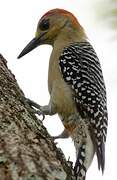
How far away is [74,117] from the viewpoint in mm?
5316

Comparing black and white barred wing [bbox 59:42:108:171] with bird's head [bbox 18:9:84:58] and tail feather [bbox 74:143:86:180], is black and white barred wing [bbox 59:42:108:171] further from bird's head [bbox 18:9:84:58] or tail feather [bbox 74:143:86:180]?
bird's head [bbox 18:9:84:58]

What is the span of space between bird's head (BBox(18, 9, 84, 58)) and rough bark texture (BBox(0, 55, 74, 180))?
296 centimetres

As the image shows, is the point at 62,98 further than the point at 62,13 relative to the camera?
No

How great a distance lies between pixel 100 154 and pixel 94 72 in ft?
3.93

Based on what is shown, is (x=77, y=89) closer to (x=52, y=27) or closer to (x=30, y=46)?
(x=30, y=46)

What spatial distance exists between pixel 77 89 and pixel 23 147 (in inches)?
112

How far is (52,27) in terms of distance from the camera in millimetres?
6629

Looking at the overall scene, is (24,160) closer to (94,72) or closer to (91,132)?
(91,132)

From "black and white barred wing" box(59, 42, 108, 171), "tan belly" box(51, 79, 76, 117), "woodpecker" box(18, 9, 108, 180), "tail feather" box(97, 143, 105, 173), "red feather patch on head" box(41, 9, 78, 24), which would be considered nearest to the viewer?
"tail feather" box(97, 143, 105, 173)

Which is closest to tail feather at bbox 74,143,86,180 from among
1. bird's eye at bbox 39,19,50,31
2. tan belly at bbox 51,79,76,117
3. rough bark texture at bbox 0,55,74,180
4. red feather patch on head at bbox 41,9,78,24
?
tan belly at bbox 51,79,76,117

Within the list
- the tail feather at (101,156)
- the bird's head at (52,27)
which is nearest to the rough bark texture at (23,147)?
the tail feather at (101,156)

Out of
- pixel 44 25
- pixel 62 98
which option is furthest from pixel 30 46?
pixel 62 98

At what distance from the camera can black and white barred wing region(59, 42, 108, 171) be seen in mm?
5059

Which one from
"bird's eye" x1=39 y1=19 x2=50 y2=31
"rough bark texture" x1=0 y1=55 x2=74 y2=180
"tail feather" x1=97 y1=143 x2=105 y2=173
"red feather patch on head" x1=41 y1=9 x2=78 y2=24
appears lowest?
"rough bark texture" x1=0 y1=55 x2=74 y2=180
